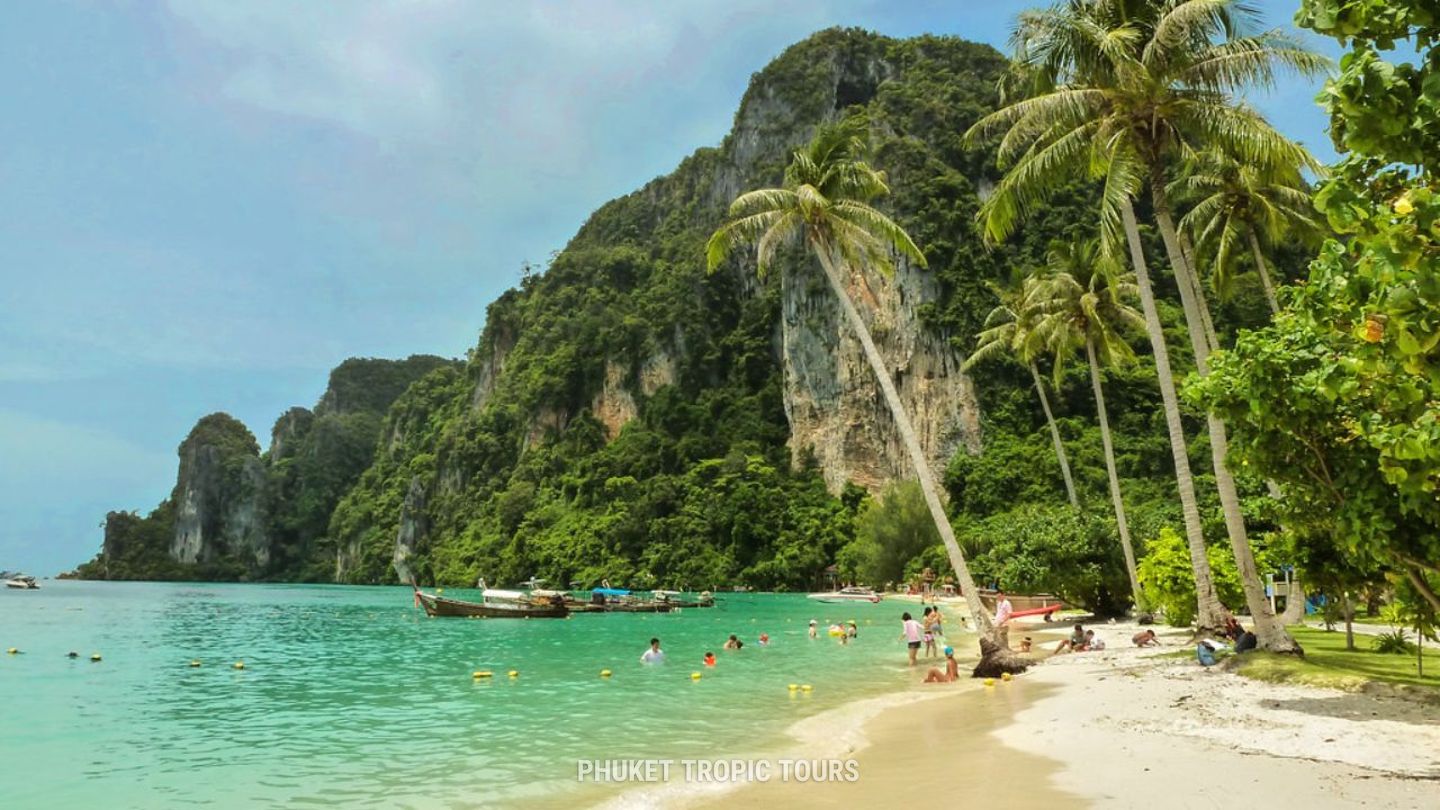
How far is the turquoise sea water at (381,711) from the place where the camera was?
11039mm

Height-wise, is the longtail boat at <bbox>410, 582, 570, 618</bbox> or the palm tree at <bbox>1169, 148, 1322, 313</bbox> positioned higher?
the palm tree at <bbox>1169, 148, 1322, 313</bbox>

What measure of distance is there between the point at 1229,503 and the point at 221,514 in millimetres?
173156

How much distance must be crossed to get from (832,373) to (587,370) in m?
39.6

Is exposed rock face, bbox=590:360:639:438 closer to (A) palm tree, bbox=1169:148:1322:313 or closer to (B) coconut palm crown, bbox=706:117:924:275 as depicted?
(B) coconut palm crown, bbox=706:117:924:275

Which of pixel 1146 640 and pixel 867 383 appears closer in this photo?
pixel 1146 640

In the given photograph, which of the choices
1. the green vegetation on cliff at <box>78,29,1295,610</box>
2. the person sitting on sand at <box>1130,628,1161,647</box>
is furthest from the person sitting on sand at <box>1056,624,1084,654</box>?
the green vegetation on cliff at <box>78,29,1295,610</box>

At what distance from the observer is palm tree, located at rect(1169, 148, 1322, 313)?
21.1 meters

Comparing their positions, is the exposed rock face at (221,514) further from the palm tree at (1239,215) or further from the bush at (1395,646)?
the bush at (1395,646)

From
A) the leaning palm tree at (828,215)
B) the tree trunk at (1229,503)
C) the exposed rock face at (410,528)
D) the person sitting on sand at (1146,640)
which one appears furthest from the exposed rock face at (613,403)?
the tree trunk at (1229,503)

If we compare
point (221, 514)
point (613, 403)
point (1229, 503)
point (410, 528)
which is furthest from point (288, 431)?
point (1229, 503)

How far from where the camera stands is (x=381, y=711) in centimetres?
1691

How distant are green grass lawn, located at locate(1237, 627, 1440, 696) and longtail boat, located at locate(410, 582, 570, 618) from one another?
121ft

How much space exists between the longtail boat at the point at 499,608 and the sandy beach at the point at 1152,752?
1362 inches

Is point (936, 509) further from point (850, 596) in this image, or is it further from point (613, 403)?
point (613, 403)
